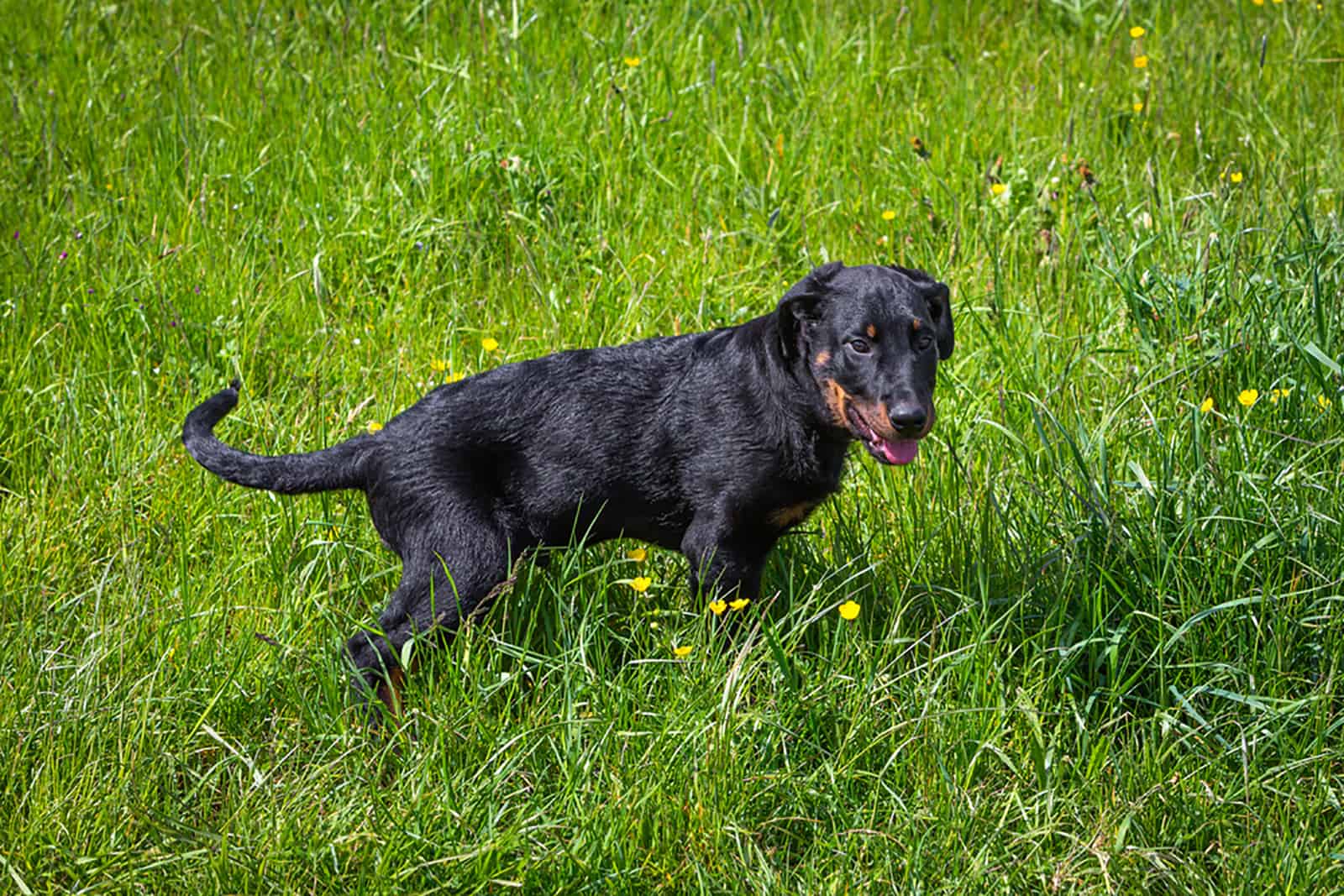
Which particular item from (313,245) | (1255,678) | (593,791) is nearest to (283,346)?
(313,245)

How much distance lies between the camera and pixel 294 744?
10.8 ft

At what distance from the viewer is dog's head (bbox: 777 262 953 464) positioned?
10.6ft

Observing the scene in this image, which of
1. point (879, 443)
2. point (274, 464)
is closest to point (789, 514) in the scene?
point (879, 443)

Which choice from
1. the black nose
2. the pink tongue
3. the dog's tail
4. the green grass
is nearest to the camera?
the green grass

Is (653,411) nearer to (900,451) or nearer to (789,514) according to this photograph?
(789,514)

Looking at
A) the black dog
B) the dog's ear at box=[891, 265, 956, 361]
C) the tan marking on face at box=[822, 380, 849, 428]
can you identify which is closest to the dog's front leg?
the black dog

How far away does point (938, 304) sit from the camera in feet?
11.5

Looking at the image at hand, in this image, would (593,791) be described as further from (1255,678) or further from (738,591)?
(1255,678)

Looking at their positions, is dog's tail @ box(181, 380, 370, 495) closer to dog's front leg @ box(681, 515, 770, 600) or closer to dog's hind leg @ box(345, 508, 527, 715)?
dog's hind leg @ box(345, 508, 527, 715)

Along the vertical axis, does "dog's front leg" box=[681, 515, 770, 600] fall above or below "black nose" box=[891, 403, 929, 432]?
below

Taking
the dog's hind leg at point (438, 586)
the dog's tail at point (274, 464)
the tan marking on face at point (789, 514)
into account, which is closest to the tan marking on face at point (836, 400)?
the tan marking on face at point (789, 514)

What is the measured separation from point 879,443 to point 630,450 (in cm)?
64

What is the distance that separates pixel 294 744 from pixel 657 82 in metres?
3.18

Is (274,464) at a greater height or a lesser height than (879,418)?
lesser
